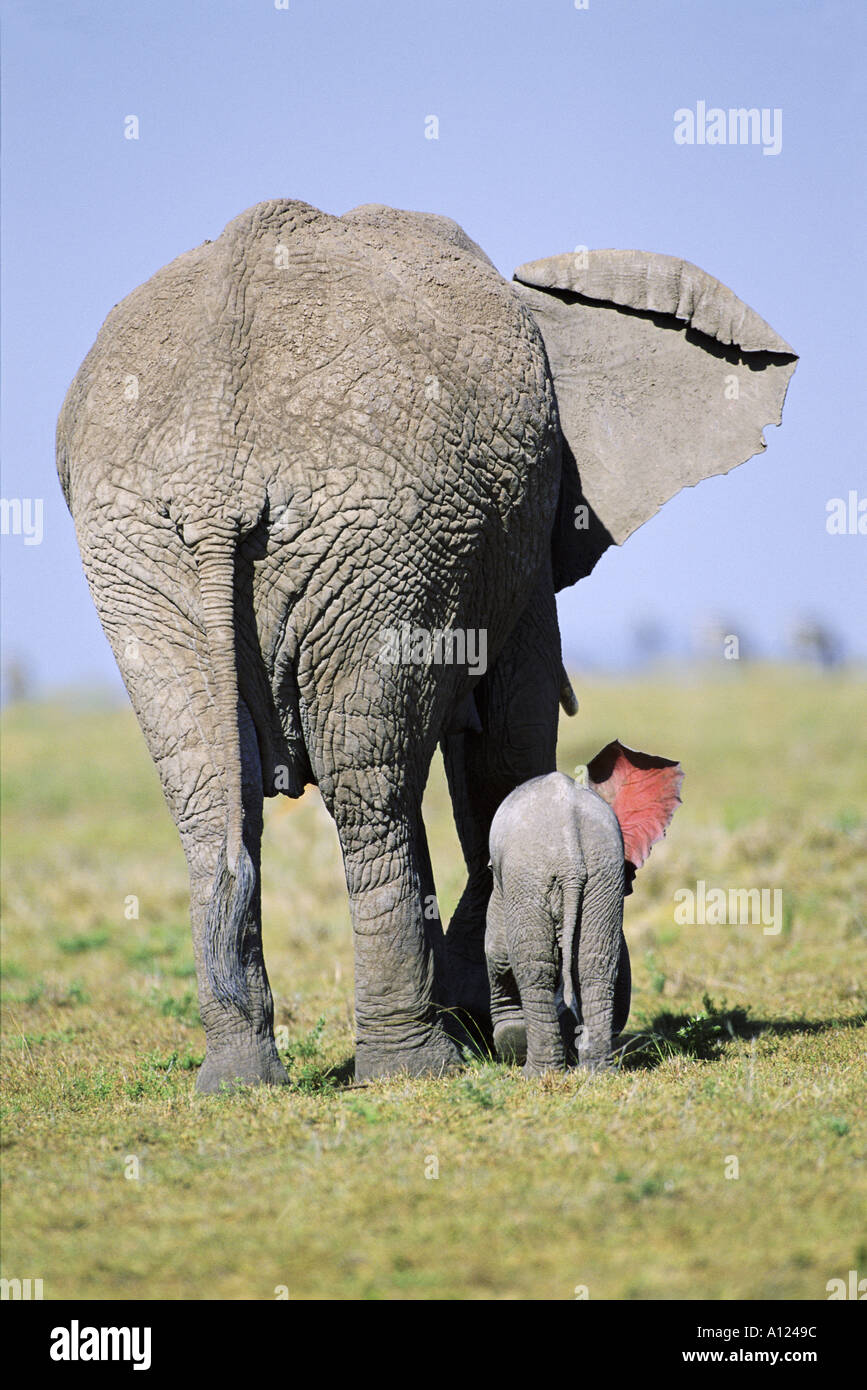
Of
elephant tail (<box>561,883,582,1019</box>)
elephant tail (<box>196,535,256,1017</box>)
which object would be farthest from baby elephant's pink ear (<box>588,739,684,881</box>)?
elephant tail (<box>196,535,256,1017</box>)

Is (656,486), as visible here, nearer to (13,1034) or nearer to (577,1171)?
(577,1171)

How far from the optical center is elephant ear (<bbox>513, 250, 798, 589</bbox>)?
273 inches

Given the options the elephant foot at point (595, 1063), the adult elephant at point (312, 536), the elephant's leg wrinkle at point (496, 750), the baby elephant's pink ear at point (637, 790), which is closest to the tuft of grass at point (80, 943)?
the elephant's leg wrinkle at point (496, 750)

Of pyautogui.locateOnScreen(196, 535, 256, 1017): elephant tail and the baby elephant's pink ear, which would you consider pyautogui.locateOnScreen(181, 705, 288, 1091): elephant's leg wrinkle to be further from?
the baby elephant's pink ear

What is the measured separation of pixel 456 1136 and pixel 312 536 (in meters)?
2.11

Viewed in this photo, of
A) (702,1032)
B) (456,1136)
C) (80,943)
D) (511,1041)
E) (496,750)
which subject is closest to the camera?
(456,1136)

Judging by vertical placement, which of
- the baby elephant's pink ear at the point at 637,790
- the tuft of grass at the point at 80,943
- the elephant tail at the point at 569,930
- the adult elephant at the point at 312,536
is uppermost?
the adult elephant at the point at 312,536

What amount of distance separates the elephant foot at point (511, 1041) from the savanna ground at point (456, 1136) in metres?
0.27

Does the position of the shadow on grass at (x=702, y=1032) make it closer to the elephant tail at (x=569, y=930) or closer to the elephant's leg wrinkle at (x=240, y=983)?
the elephant tail at (x=569, y=930)

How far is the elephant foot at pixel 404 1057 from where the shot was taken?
6.02 m

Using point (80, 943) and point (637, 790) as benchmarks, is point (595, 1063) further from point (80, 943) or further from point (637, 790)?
point (80, 943)

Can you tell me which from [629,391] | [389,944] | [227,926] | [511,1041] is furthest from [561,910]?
[629,391]

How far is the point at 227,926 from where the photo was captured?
5598 millimetres

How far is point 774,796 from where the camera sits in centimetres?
1658
